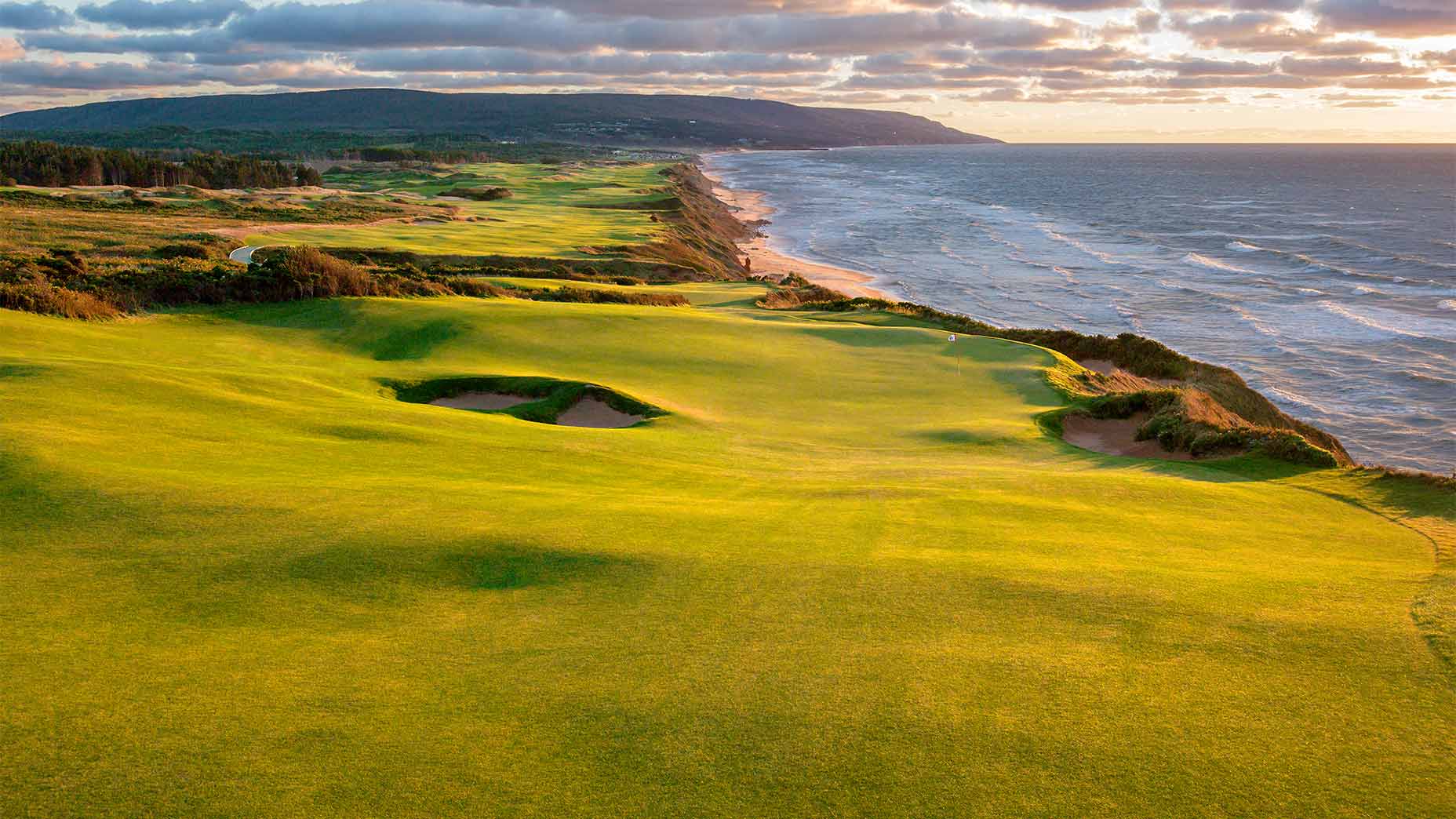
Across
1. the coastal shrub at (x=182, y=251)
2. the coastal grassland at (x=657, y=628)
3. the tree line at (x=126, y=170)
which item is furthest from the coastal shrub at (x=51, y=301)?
the tree line at (x=126, y=170)

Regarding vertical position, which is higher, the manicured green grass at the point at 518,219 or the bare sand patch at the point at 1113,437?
the manicured green grass at the point at 518,219

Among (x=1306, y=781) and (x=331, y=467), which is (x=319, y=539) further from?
(x=1306, y=781)

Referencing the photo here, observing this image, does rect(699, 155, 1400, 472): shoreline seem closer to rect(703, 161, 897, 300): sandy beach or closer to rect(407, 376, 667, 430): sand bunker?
rect(703, 161, 897, 300): sandy beach

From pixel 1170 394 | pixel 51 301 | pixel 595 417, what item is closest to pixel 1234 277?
pixel 1170 394

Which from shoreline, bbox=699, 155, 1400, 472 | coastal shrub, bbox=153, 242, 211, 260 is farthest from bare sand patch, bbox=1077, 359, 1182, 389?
coastal shrub, bbox=153, 242, 211, 260

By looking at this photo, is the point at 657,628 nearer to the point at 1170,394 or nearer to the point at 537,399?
the point at 537,399

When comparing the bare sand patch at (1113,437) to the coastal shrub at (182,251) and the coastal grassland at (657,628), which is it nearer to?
the coastal grassland at (657,628)

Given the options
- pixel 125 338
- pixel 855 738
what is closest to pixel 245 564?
pixel 855 738
